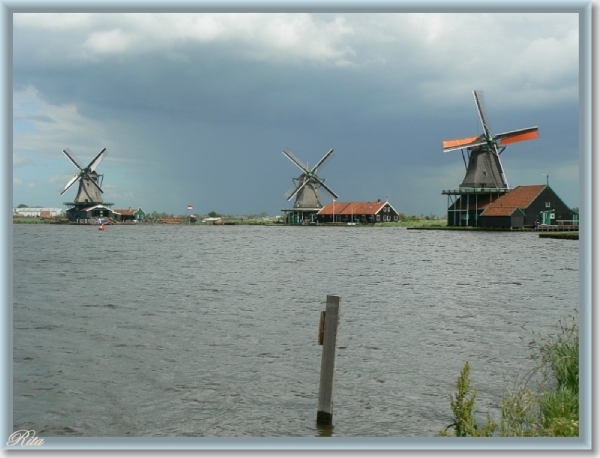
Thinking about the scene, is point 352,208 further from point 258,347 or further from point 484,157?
point 258,347

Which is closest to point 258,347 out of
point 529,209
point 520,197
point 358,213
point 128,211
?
point 529,209

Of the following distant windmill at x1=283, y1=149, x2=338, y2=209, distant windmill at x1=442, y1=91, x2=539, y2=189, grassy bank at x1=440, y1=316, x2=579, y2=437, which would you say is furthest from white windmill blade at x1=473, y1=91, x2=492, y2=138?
grassy bank at x1=440, y1=316, x2=579, y2=437

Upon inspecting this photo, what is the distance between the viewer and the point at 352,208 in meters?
76.7

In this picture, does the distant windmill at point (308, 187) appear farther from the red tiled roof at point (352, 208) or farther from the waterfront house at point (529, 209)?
the waterfront house at point (529, 209)

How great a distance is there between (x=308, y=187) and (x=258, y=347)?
67.2 metres

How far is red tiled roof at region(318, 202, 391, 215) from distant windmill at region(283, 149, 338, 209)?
1056mm

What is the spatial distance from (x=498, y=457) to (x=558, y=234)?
151ft

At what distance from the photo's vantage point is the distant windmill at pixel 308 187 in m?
76.7

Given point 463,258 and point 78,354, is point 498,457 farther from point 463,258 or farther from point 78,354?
point 463,258

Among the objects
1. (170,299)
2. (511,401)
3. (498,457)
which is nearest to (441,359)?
(511,401)

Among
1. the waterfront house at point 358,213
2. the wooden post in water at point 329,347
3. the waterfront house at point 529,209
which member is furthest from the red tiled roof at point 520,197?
the wooden post in water at point 329,347

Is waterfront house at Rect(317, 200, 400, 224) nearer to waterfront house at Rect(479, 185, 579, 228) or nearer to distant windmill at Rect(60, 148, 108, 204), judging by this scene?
waterfront house at Rect(479, 185, 579, 228)

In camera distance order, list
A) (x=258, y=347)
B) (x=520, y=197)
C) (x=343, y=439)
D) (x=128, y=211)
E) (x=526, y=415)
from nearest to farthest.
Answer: (x=343, y=439), (x=526, y=415), (x=258, y=347), (x=520, y=197), (x=128, y=211)

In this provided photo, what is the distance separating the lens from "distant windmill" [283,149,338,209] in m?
76.7
